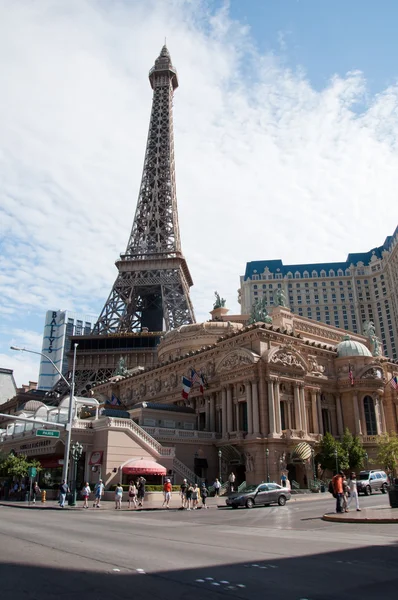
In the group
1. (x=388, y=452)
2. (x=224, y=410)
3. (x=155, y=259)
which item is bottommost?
(x=388, y=452)

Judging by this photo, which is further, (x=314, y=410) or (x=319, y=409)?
(x=319, y=409)

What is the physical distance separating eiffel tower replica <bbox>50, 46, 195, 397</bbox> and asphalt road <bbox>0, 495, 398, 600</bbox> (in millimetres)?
78070

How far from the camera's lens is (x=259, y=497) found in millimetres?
35250

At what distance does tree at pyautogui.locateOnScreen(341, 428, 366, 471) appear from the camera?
54.8 metres

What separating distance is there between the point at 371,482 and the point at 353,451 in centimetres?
1136

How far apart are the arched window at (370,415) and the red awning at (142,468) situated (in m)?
28.2

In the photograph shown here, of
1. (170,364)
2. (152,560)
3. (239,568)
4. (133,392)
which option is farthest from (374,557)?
(133,392)

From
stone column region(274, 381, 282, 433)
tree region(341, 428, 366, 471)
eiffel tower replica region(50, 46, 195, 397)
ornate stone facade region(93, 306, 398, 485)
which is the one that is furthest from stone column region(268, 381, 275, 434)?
eiffel tower replica region(50, 46, 195, 397)

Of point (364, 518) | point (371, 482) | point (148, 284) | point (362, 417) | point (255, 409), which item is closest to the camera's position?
point (364, 518)

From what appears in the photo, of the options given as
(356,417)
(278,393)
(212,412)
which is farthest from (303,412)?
(212,412)

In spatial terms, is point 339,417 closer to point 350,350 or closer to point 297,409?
point 350,350

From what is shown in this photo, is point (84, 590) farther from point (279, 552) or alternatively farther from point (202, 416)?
point (202, 416)

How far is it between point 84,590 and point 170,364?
61.0m

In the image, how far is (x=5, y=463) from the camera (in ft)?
158
